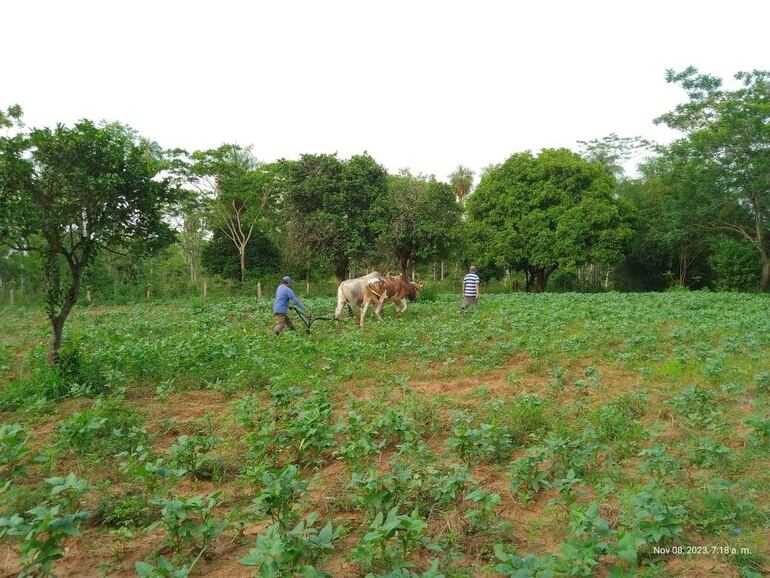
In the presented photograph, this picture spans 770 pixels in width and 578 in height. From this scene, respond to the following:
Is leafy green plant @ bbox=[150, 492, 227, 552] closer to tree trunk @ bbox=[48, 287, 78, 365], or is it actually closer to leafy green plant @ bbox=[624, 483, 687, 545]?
leafy green plant @ bbox=[624, 483, 687, 545]

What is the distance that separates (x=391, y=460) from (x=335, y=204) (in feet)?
75.4

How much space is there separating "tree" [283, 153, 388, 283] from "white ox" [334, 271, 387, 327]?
37.4ft

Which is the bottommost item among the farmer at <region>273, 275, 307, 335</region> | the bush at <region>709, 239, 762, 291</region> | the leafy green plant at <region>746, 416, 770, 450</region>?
the leafy green plant at <region>746, 416, 770, 450</region>

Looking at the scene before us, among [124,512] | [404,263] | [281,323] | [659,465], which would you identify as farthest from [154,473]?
[404,263]

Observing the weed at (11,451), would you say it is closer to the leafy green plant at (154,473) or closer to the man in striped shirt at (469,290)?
the leafy green plant at (154,473)

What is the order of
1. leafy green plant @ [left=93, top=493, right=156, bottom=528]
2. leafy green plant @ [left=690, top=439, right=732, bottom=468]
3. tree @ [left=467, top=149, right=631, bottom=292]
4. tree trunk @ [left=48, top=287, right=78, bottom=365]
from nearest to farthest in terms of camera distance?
leafy green plant @ [left=93, top=493, right=156, bottom=528] < leafy green plant @ [left=690, top=439, right=732, bottom=468] < tree trunk @ [left=48, top=287, right=78, bottom=365] < tree @ [left=467, top=149, right=631, bottom=292]

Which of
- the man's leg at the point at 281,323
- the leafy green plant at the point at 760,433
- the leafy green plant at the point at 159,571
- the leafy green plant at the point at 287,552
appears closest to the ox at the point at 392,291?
the man's leg at the point at 281,323

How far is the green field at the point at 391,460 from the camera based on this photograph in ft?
10.4

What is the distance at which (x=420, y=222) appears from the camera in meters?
26.3

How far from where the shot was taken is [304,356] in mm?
9305

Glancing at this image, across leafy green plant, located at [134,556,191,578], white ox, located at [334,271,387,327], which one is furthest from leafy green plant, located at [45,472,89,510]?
white ox, located at [334,271,387,327]

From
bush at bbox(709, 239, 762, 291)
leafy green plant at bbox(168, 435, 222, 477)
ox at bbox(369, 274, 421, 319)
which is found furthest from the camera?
bush at bbox(709, 239, 762, 291)

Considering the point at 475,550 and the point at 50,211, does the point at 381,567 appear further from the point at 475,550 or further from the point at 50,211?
the point at 50,211

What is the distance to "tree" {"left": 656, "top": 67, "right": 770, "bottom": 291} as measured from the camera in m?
25.3
